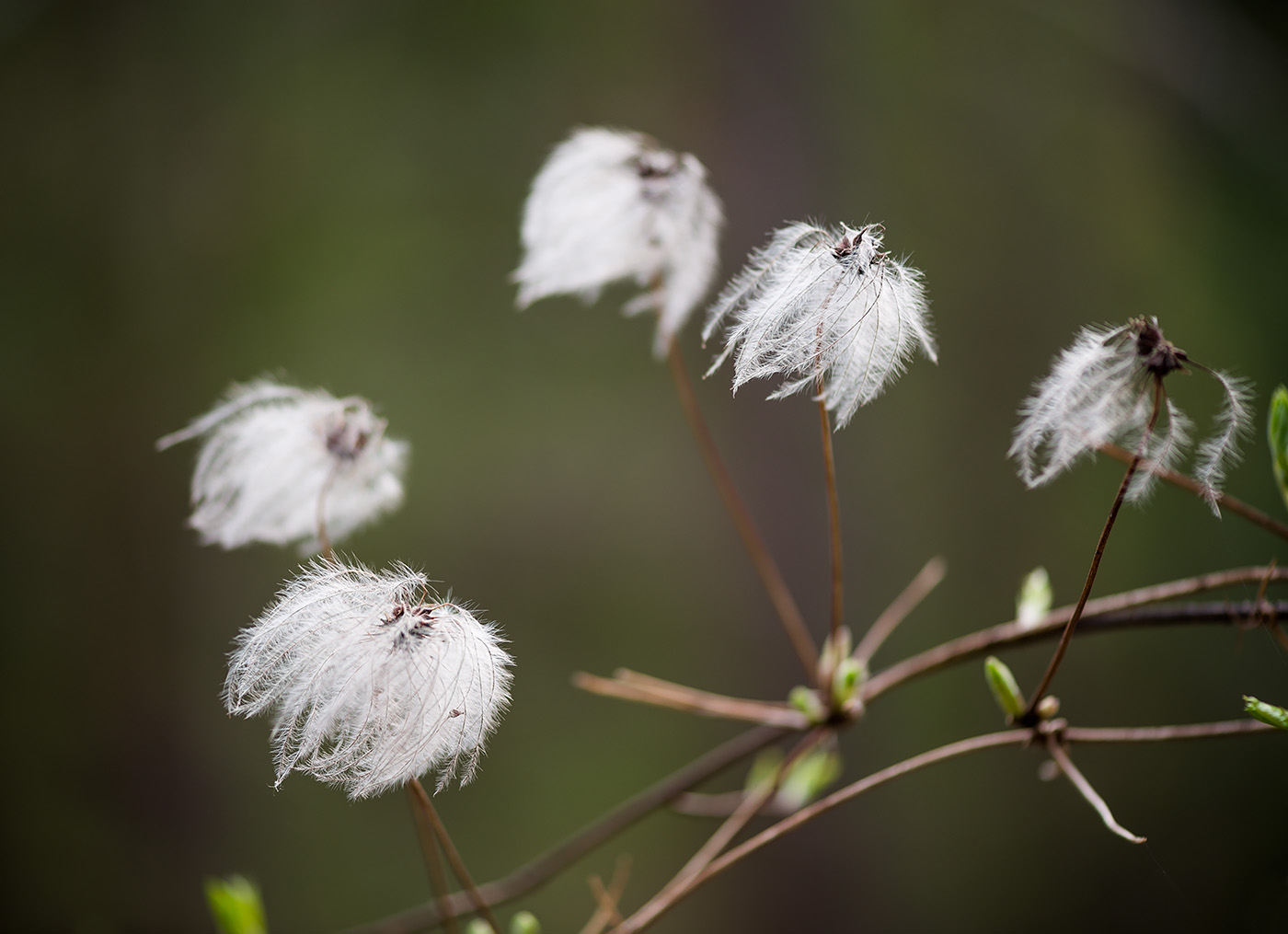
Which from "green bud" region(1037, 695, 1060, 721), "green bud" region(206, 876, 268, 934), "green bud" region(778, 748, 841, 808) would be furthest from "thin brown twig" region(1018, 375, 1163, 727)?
"green bud" region(206, 876, 268, 934)

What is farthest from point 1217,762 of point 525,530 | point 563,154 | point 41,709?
point 41,709

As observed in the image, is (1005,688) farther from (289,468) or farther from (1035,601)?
(289,468)

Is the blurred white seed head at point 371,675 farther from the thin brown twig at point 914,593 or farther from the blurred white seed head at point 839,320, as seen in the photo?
the thin brown twig at point 914,593

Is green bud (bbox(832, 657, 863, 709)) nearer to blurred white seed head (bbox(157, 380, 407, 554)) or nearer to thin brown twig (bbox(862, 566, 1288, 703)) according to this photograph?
thin brown twig (bbox(862, 566, 1288, 703))

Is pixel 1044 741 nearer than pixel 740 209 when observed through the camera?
Yes

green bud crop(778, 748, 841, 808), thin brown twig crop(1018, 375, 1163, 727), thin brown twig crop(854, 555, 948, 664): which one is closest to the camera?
thin brown twig crop(1018, 375, 1163, 727)

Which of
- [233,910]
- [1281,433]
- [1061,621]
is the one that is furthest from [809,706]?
[233,910]

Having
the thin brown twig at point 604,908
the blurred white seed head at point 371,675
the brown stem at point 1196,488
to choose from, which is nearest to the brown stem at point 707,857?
the thin brown twig at point 604,908

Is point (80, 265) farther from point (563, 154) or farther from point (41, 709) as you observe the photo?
point (563, 154)
